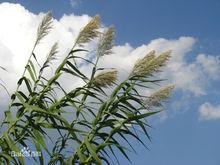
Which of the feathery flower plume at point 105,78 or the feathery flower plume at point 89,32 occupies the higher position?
the feathery flower plume at point 89,32

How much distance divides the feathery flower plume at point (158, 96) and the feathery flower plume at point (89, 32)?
0.93m

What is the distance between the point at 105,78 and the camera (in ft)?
17.4

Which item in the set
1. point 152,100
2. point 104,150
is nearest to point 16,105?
point 104,150

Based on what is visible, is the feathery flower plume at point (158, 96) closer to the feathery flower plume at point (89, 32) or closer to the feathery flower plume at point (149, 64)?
the feathery flower plume at point (149, 64)

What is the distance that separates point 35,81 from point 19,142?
0.69 metres

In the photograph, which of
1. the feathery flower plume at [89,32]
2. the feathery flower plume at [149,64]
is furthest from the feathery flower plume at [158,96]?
the feathery flower plume at [89,32]

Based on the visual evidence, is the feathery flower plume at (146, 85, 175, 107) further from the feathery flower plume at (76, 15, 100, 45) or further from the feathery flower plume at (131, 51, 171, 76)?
the feathery flower plume at (76, 15, 100, 45)

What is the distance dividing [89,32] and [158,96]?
103 centimetres

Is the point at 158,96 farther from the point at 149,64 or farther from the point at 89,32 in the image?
the point at 89,32

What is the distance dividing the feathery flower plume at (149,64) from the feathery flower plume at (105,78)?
0.27m

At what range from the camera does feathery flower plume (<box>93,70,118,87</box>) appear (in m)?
5.27

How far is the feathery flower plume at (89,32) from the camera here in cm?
567

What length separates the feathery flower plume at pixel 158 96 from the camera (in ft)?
17.6

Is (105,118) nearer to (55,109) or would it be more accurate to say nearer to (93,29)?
(55,109)
